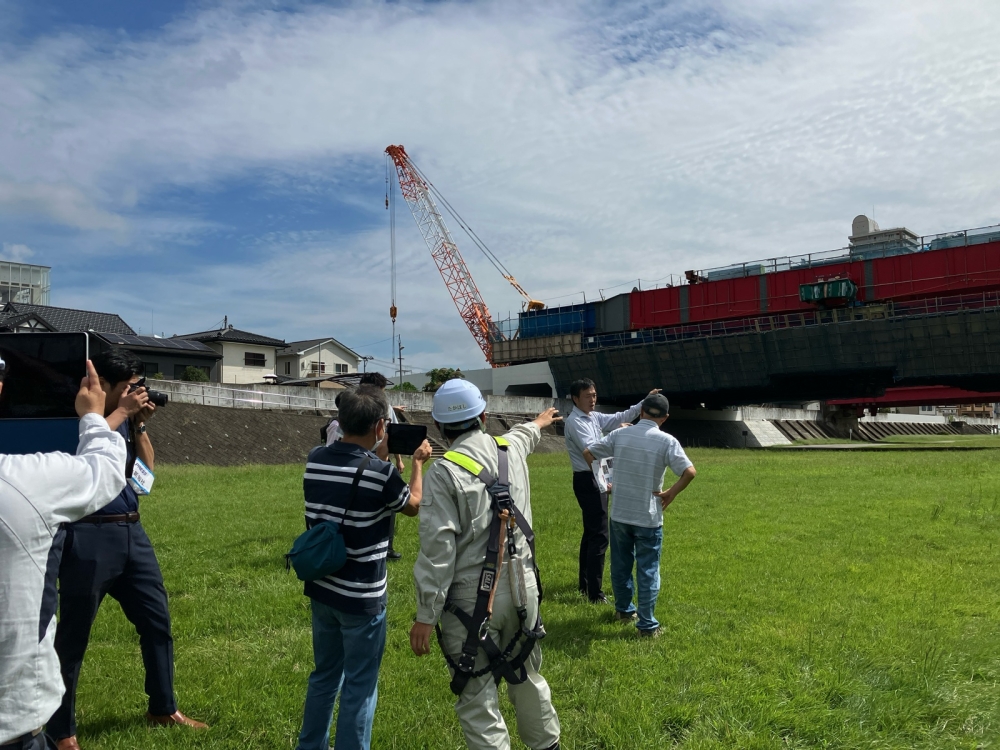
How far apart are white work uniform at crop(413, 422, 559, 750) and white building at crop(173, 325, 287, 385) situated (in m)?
58.5

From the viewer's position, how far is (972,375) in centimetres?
4691

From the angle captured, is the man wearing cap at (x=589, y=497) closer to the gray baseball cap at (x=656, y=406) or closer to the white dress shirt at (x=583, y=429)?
the white dress shirt at (x=583, y=429)

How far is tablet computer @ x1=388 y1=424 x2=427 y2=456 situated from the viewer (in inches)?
152

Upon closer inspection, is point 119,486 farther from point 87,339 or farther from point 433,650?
point 433,650

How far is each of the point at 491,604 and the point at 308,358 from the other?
68.1 metres

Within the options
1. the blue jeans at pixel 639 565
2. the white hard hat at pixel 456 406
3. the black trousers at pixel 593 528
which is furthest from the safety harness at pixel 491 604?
the black trousers at pixel 593 528

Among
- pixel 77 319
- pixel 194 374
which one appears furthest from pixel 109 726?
pixel 77 319

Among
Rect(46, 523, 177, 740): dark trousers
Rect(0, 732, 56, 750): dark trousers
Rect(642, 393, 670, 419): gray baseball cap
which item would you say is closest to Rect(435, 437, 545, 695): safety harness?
Rect(0, 732, 56, 750): dark trousers

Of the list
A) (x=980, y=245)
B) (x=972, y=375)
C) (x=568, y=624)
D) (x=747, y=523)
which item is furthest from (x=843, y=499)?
(x=980, y=245)

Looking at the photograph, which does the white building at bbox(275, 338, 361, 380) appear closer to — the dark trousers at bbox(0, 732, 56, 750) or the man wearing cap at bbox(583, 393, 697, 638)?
the man wearing cap at bbox(583, 393, 697, 638)

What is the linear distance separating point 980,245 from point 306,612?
5797 cm

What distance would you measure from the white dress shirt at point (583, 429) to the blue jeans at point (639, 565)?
101cm

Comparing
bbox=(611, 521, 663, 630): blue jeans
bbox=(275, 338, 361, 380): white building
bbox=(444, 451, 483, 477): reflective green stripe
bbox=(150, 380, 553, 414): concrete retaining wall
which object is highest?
bbox=(275, 338, 361, 380): white building

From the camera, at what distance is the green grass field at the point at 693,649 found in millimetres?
4473
